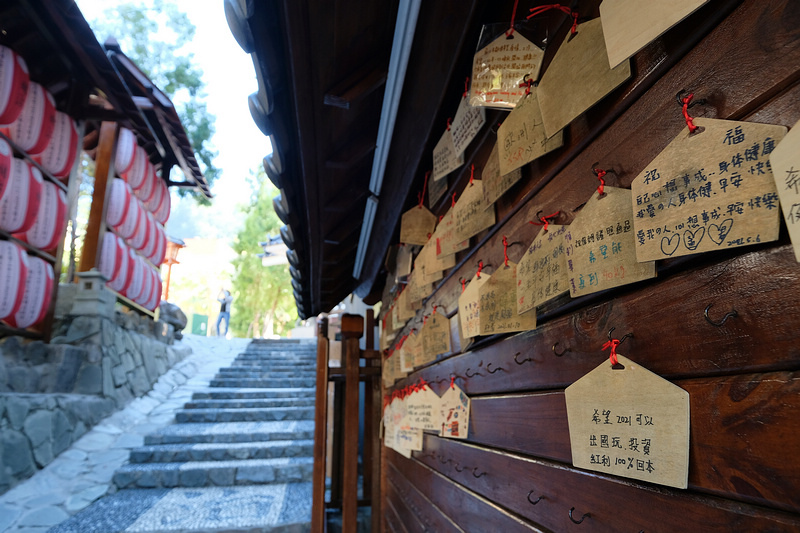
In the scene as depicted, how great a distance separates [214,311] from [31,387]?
2642cm

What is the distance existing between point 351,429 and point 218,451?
3566 mm

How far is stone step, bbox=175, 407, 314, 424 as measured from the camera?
7.27 m

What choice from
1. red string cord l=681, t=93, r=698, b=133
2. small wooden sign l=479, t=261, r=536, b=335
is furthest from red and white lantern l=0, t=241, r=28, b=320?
red string cord l=681, t=93, r=698, b=133

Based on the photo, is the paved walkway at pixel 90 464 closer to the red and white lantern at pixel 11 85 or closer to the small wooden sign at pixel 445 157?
the red and white lantern at pixel 11 85

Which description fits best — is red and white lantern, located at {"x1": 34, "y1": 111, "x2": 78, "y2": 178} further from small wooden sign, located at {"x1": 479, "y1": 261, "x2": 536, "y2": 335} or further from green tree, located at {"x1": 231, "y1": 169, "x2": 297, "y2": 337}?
green tree, located at {"x1": 231, "y1": 169, "x2": 297, "y2": 337}

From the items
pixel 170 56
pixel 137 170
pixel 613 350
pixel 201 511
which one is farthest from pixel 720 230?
pixel 170 56

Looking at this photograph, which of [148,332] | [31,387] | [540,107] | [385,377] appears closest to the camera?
[540,107]

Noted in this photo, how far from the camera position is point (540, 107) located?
112 centimetres

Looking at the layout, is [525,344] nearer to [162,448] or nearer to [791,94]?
[791,94]

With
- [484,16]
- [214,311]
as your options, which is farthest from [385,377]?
[214,311]

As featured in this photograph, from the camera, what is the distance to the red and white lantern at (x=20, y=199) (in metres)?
5.43

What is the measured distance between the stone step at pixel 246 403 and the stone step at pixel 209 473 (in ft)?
5.86

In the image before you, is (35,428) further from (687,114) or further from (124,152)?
(687,114)

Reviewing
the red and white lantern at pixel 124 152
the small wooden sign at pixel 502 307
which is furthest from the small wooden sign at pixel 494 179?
the red and white lantern at pixel 124 152
